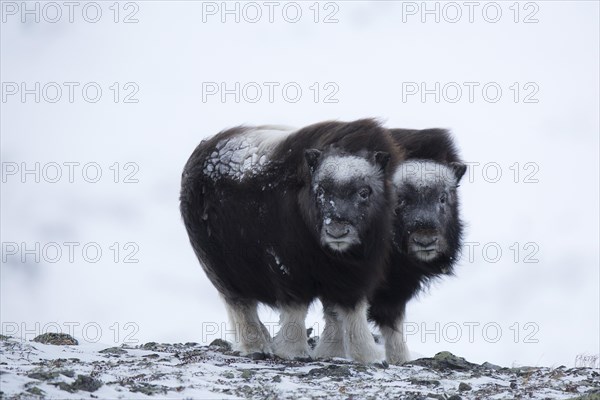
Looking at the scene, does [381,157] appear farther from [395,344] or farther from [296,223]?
[395,344]

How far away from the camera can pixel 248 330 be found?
717 cm

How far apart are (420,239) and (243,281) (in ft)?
4.26

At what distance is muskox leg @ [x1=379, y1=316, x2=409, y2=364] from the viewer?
7414mm

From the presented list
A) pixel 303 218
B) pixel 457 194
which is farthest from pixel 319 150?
pixel 457 194

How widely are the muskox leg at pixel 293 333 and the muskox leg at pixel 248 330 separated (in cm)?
15

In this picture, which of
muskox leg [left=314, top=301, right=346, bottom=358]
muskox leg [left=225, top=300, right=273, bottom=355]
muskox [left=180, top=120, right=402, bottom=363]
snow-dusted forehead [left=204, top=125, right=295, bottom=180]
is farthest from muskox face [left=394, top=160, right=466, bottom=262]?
muskox leg [left=225, top=300, right=273, bottom=355]

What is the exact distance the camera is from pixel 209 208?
7016mm

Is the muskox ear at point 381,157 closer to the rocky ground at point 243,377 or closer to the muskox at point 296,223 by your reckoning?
the muskox at point 296,223

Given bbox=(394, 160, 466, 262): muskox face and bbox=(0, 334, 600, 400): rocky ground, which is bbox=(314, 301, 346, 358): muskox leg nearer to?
bbox=(0, 334, 600, 400): rocky ground

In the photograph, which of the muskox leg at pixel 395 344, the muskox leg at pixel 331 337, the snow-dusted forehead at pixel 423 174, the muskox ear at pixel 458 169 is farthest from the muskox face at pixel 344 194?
the muskox leg at pixel 395 344

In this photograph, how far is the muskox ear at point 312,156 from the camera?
6.57 metres

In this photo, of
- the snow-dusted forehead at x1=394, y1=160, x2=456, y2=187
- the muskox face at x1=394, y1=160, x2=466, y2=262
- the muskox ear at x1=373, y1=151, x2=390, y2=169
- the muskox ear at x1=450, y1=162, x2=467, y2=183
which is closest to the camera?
the muskox ear at x1=373, y1=151, x2=390, y2=169

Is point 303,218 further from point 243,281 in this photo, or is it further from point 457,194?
point 457,194

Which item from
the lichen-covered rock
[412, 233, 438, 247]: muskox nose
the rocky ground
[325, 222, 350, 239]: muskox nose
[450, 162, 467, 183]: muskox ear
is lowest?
the rocky ground
